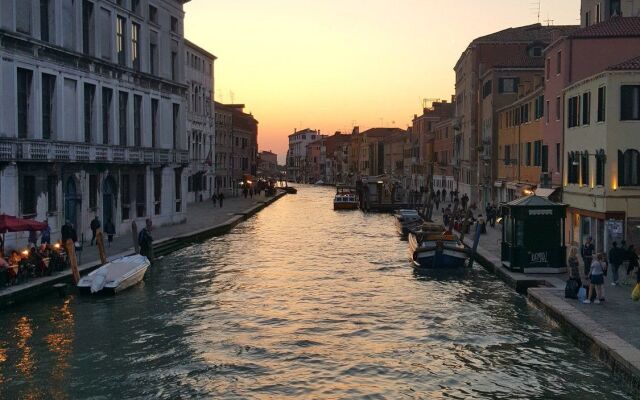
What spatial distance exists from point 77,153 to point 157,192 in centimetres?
1211

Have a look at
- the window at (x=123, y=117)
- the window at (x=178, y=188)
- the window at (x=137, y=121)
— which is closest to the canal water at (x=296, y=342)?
the window at (x=123, y=117)

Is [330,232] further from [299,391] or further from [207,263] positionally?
[299,391]

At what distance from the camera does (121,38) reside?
4100 cm

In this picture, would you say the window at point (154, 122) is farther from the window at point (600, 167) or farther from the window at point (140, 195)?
the window at point (600, 167)

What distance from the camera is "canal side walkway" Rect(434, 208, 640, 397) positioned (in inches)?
618

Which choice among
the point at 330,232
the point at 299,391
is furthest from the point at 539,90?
the point at 299,391

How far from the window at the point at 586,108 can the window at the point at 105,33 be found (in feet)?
77.1

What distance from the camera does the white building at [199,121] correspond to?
263 feet

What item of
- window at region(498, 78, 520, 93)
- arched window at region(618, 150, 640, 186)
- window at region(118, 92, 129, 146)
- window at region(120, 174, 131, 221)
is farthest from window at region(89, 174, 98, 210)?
window at region(498, 78, 520, 93)

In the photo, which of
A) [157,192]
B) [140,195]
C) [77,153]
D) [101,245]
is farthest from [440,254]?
[157,192]

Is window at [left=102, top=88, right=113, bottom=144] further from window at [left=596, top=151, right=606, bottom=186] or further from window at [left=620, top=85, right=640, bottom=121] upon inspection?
window at [left=620, top=85, right=640, bottom=121]

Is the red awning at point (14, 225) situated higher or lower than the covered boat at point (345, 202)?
higher

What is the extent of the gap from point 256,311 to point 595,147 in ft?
51.4

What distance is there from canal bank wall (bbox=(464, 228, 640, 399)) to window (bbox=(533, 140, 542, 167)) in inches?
619
